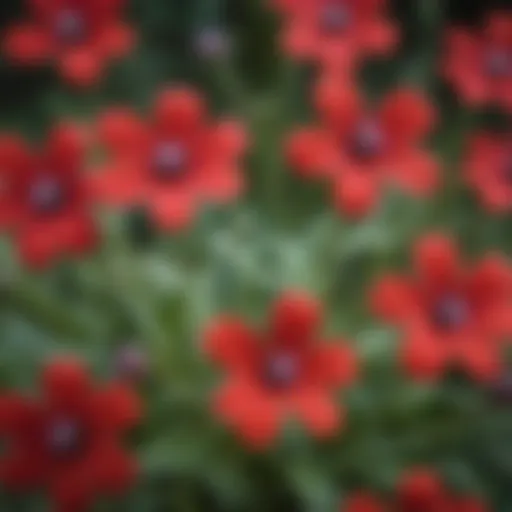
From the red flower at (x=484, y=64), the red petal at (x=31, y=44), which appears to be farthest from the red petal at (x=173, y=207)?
the red flower at (x=484, y=64)

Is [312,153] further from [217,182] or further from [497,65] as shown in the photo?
[497,65]

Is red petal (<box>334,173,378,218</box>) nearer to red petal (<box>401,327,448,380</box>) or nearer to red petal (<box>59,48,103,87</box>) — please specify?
red petal (<box>401,327,448,380</box>)

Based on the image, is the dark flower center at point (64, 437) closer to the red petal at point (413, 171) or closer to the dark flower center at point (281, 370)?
the dark flower center at point (281, 370)

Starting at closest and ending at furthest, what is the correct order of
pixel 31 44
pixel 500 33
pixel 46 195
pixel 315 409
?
pixel 315 409
pixel 46 195
pixel 31 44
pixel 500 33

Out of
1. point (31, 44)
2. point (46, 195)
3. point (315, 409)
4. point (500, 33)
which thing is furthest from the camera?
point (500, 33)

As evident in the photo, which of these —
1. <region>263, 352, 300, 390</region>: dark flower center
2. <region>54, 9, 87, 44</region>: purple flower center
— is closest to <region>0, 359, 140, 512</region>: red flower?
<region>263, 352, 300, 390</region>: dark flower center

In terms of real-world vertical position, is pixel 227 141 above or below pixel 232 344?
above

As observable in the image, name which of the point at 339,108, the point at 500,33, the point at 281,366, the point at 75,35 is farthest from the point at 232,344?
the point at 500,33
